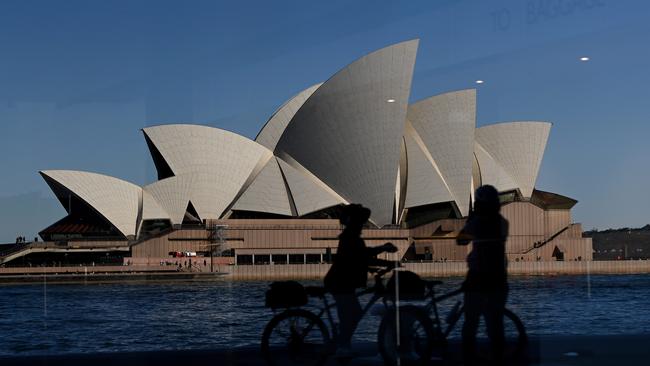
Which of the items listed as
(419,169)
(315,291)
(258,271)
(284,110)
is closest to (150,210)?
(419,169)

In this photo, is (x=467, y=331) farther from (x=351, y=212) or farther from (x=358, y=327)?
(x=351, y=212)

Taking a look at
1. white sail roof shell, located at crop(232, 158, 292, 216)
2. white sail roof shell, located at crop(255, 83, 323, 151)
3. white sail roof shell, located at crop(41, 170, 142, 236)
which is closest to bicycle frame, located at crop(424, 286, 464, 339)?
white sail roof shell, located at crop(255, 83, 323, 151)

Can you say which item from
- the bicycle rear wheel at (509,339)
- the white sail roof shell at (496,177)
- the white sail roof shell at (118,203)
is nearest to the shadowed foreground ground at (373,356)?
the bicycle rear wheel at (509,339)

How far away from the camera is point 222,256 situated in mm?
8094

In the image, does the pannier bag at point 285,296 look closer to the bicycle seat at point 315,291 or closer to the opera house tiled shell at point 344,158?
the bicycle seat at point 315,291

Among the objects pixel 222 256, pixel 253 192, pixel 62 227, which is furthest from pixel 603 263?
pixel 222 256

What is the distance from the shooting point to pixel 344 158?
1343cm

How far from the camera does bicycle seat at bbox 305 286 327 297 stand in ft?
15.5

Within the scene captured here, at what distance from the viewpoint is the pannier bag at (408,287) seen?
4629 millimetres

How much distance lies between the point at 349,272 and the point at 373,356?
538mm

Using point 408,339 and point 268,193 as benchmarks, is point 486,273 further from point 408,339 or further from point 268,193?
point 268,193

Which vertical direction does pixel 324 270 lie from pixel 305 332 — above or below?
above

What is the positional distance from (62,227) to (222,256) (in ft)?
122

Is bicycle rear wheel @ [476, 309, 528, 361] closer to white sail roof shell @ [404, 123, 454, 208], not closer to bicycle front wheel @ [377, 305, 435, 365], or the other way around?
bicycle front wheel @ [377, 305, 435, 365]
